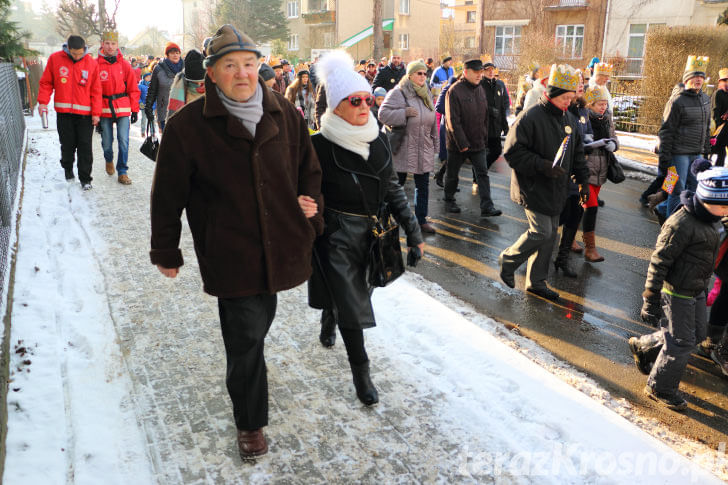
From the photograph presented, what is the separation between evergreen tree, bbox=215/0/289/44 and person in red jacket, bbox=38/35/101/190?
46781 mm

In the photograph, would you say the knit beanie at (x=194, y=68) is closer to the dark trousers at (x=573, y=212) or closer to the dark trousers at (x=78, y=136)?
the dark trousers at (x=78, y=136)

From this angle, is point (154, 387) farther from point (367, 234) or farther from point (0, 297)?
point (367, 234)

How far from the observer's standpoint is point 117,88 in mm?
8984

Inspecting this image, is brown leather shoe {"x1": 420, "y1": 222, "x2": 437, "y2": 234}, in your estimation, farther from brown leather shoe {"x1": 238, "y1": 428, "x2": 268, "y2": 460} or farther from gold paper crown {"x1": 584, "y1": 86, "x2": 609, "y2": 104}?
brown leather shoe {"x1": 238, "y1": 428, "x2": 268, "y2": 460}

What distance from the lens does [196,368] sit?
406 centimetres

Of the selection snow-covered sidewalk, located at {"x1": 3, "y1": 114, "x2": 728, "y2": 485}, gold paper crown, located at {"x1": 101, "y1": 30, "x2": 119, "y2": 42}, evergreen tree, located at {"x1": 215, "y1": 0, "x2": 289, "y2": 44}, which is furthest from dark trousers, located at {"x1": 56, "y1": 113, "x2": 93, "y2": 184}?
evergreen tree, located at {"x1": 215, "y1": 0, "x2": 289, "y2": 44}

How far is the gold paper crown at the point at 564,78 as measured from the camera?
521 cm

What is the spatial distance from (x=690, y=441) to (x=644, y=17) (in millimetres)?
33729

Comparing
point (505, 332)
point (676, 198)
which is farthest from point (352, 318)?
point (676, 198)

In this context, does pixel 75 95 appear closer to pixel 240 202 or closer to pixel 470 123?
pixel 470 123

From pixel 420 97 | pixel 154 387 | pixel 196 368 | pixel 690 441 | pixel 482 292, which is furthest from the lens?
pixel 420 97

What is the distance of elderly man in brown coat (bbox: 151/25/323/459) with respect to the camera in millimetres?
2877

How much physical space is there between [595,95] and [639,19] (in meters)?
29.9

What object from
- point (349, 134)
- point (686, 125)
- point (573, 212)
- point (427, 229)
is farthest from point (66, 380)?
point (686, 125)
